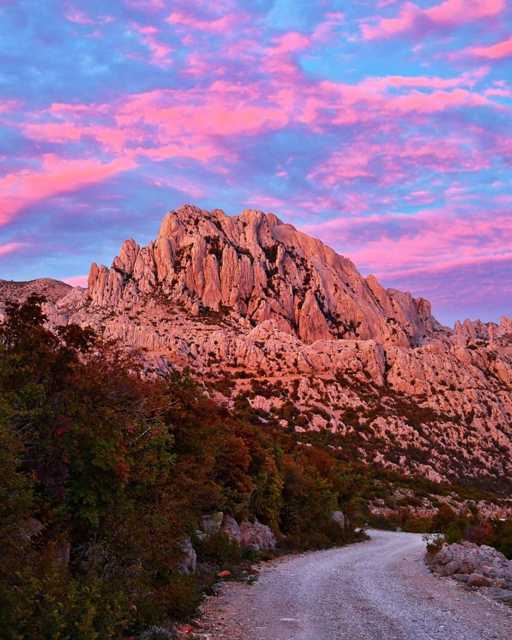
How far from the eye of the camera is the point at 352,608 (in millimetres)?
16172

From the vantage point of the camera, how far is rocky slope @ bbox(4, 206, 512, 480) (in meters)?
87.7

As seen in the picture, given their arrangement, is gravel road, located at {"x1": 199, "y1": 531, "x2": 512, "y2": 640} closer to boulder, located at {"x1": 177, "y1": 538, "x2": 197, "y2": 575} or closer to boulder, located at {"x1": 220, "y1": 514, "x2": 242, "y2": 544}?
boulder, located at {"x1": 177, "y1": 538, "x2": 197, "y2": 575}

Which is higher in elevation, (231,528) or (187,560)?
(187,560)

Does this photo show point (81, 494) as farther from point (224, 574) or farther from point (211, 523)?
point (211, 523)

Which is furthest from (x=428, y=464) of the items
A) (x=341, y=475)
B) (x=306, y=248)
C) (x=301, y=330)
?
(x=306, y=248)

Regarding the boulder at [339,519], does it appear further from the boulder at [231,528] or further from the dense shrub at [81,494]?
the dense shrub at [81,494]

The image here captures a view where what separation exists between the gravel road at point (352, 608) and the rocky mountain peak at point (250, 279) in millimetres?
104134

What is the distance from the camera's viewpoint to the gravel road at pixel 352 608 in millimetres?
13391

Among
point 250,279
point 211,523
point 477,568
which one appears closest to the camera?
point 477,568

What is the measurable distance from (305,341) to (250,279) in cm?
1936

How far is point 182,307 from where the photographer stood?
12575 centimetres

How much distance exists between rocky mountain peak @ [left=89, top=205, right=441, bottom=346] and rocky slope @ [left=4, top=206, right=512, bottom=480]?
0.36 meters

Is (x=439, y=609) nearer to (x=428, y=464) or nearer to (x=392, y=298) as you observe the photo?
(x=428, y=464)

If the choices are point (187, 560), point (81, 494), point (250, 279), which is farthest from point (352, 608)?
point (250, 279)
